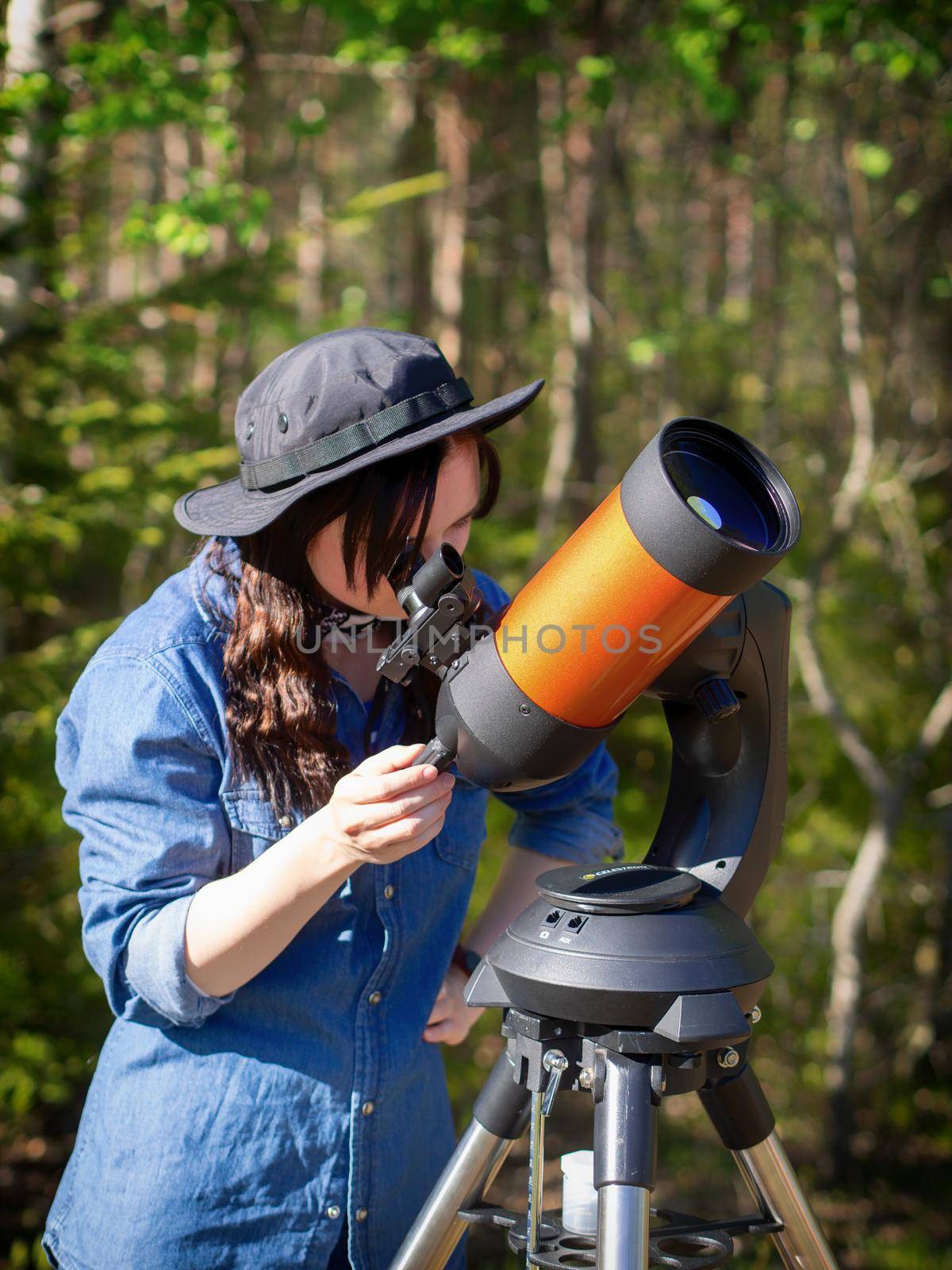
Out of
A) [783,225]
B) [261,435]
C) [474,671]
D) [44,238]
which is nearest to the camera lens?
[474,671]

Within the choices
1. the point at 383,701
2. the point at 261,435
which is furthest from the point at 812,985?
the point at 261,435

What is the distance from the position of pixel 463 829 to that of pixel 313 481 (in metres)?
0.58

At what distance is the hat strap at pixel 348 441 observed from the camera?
50.8 inches

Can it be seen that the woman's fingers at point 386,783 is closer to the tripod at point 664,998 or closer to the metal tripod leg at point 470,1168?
the tripod at point 664,998

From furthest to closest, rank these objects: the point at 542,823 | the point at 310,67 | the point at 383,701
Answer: the point at 310,67
the point at 542,823
the point at 383,701

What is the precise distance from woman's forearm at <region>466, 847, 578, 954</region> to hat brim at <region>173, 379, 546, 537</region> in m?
0.67

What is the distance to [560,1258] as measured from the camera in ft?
4.01

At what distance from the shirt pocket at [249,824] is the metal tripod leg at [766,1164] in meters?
0.62

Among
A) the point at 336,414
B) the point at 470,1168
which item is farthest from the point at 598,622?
the point at 470,1168

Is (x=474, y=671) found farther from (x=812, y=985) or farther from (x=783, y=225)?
(x=783, y=225)

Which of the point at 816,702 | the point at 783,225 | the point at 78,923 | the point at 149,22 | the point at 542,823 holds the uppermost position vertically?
the point at 149,22

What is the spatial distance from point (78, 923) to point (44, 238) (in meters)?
2.32

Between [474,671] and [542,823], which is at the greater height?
[474,671]

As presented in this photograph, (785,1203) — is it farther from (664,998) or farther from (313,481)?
(313,481)
